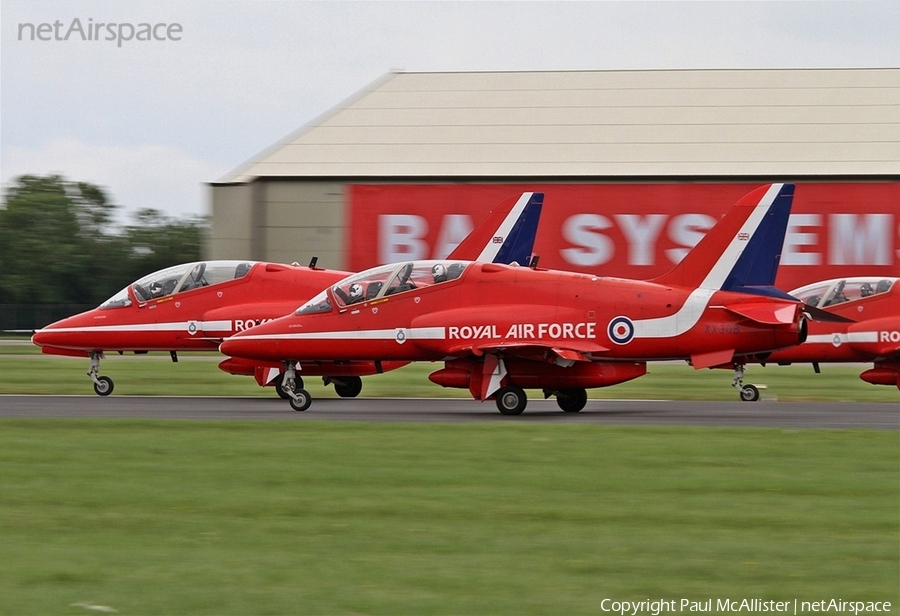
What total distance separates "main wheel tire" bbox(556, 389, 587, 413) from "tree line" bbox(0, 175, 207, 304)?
56.5 metres

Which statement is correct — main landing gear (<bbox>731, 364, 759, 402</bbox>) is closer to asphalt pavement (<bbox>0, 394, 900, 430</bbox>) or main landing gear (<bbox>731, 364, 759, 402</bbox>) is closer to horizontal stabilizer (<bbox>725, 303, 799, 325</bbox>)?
asphalt pavement (<bbox>0, 394, 900, 430</bbox>)

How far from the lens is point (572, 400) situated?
19547 mm

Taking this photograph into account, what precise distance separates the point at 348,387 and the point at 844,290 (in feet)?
32.0

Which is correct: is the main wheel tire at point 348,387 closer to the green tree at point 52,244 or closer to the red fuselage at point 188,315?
the red fuselage at point 188,315

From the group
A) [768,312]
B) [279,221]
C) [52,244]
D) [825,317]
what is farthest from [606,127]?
[52,244]

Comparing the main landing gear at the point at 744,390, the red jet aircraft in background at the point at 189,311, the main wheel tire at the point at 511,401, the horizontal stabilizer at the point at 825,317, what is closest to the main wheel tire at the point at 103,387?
the red jet aircraft in background at the point at 189,311

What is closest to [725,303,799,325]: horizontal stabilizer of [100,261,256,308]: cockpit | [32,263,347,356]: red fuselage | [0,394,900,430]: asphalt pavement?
[0,394,900,430]: asphalt pavement

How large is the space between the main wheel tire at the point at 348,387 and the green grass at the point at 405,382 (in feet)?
1.64

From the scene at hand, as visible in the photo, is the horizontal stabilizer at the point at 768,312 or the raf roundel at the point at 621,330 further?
the raf roundel at the point at 621,330

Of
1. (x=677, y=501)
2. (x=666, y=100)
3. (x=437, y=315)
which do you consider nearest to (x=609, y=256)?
(x=666, y=100)

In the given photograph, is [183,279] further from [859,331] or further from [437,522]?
[437,522]

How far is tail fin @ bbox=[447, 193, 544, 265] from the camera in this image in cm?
2522

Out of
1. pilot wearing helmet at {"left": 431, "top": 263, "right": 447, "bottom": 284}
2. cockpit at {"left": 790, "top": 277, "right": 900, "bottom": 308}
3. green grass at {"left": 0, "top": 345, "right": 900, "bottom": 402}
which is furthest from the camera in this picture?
green grass at {"left": 0, "top": 345, "right": 900, "bottom": 402}

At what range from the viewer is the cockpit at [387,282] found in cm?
1952
